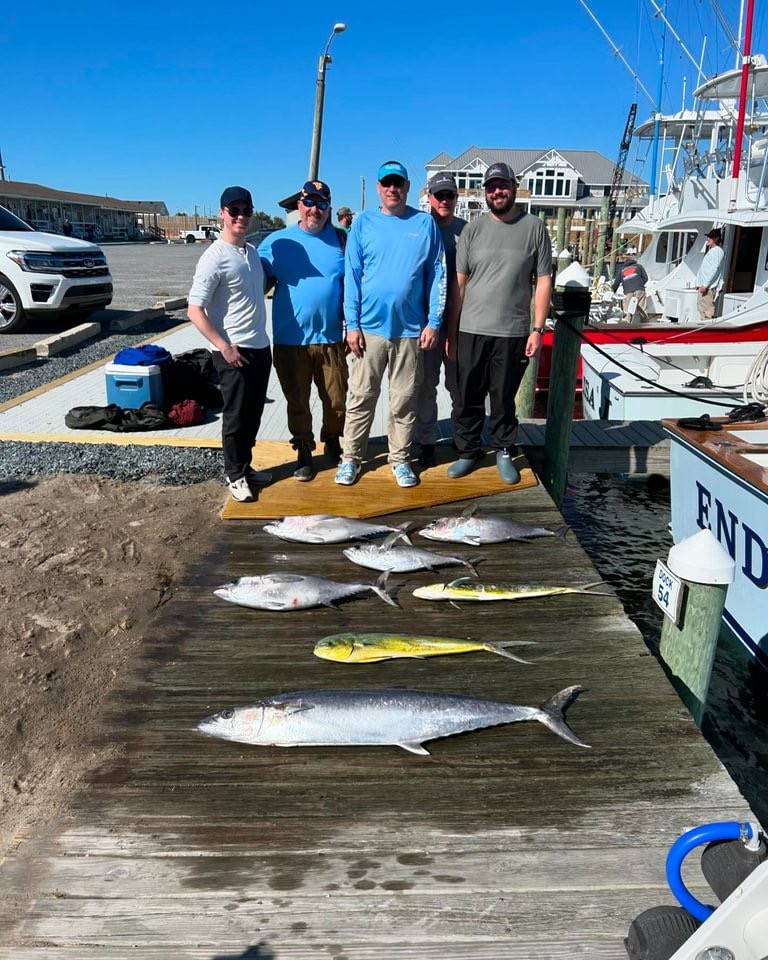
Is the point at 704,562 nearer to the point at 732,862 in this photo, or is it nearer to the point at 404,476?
the point at 732,862

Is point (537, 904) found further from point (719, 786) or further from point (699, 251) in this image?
point (699, 251)

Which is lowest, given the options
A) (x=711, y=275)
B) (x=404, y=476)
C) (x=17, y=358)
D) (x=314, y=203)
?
(x=404, y=476)

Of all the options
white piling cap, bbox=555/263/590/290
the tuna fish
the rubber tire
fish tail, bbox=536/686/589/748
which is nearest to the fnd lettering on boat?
the tuna fish

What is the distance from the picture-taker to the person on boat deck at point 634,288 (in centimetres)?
1348

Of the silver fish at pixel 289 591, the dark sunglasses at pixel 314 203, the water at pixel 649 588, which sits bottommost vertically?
the water at pixel 649 588

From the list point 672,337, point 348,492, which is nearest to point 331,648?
point 348,492

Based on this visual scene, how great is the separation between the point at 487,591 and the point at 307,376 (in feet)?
6.94

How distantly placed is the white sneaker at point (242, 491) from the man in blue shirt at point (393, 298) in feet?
2.87

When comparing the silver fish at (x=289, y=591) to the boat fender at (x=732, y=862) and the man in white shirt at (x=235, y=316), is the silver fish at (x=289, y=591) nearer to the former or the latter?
the man in white shirt at (x=235, y=316)

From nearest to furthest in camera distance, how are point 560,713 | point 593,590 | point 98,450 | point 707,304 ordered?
point 560,713
point 593,590
point 98,450
point 707,304

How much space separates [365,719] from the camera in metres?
2.75

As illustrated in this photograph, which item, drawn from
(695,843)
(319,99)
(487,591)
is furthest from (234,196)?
(319,99)

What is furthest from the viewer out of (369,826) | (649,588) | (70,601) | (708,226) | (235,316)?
(708,226)

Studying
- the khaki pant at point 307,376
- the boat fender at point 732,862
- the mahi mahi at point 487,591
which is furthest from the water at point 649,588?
the khaki pant at point 307,376
